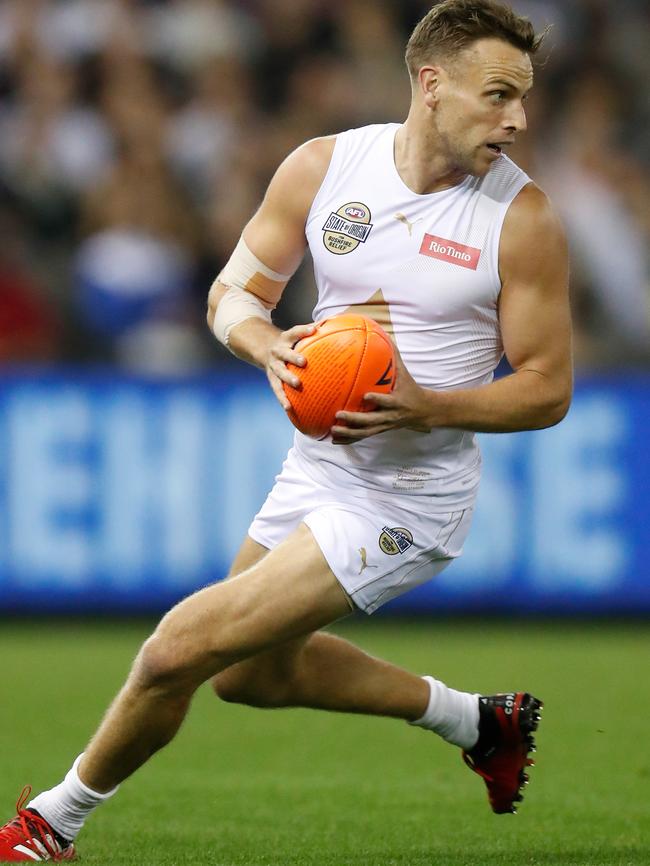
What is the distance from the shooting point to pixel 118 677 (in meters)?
9.27

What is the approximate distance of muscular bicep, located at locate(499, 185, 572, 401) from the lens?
16.8 feet

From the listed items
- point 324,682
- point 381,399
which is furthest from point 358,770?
point 381,399

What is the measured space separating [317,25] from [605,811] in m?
8.79

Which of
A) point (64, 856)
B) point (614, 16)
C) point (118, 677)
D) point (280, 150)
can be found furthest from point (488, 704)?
point (614, 16)

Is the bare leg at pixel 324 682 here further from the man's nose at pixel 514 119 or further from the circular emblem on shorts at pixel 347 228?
the man's nose at pixel 514 119

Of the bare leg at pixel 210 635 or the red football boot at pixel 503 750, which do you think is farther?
the red football boot at pixel 503 750

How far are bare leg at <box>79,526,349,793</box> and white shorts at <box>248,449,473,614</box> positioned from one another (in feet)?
0.25

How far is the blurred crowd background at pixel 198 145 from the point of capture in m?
11.6

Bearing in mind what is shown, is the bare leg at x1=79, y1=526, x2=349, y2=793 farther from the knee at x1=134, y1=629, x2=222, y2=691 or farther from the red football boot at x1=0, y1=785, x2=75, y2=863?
the red football boot at x1=0, y1=785, x2=75, y2=863

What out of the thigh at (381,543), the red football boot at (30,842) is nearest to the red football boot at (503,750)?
the thigh at (381,543)

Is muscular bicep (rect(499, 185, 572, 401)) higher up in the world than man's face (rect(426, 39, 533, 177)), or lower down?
lower down

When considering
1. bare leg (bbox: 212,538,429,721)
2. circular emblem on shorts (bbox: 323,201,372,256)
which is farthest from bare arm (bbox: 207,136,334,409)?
bare leg (bbox: 212,538,429,721)

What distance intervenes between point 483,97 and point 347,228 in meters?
0.59

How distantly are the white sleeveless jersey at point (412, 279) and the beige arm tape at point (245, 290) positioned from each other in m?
0.20
